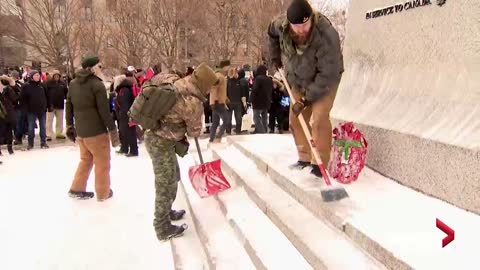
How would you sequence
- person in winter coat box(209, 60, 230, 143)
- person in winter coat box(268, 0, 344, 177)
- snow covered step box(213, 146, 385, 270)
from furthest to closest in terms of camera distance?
1. person in winter coat box(209, 60, 230, 143)
2. person in winter coat box(268, 0, 344, 177)
3. snow covered step box(213, 146, 385, 270)

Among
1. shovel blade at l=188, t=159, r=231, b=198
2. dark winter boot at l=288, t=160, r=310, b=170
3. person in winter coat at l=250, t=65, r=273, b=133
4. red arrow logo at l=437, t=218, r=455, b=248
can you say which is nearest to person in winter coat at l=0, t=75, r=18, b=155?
person in winter coat at l=250, t=65, r=273, b=133

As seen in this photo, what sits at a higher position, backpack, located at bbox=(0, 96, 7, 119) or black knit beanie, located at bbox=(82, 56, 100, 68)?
black knit beanie, located at bbox=(82, 56, 100, 68)

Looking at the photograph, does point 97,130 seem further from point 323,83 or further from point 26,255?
point 323,83

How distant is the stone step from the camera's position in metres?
3.06

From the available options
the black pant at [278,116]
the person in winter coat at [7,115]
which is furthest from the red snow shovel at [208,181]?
the black pant at [278,116]

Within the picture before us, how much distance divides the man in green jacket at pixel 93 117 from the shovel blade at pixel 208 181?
1289mm

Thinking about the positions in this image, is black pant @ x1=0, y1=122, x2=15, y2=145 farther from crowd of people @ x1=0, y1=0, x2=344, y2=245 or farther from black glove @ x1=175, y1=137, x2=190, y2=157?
black glove @ x1=175, y1=137, x2=190, y2=157

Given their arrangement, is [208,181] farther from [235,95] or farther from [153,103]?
[235,95]

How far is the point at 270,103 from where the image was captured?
412 inches

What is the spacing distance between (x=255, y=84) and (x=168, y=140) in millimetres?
6476

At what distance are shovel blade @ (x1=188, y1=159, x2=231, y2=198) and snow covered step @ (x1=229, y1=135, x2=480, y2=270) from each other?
0.71 m

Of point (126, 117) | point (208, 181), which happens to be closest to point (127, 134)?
point (126, 117)

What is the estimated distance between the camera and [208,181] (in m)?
4.86

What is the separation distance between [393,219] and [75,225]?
345cm
